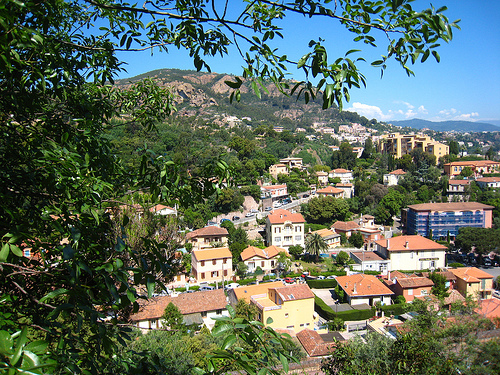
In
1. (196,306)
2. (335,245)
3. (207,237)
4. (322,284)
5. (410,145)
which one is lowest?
(322,284)

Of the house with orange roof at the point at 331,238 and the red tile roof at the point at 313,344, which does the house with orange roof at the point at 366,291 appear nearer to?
the red tile roof at the point at 313,344

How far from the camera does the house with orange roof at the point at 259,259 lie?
2497cm

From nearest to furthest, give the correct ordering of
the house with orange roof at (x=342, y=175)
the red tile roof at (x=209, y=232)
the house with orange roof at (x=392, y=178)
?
the red tile roof at (x=209, y=232) → the house with orange roof at (x=392, y=178) → the house with orange roof at (x=342, y=175)

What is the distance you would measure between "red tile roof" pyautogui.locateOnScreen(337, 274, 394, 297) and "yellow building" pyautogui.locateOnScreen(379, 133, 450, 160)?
40155mm

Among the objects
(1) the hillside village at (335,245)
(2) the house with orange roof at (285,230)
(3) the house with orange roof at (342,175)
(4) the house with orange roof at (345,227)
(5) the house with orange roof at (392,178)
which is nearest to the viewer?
(1) the hillside village at (335,245)

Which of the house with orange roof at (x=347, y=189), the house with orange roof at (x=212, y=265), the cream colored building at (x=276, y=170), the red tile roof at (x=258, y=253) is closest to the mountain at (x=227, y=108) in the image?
the cream colored building at (x=276, y=170)

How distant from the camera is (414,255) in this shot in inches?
1035

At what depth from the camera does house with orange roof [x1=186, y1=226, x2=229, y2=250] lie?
26.5 m

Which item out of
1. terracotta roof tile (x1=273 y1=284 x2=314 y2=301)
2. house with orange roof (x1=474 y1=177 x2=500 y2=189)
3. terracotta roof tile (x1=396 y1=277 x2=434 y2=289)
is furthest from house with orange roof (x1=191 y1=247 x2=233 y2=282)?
house with orange roof (x1=474 y1=177 x2=500 y2=189)

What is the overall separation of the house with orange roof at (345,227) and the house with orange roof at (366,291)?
11.1 meters

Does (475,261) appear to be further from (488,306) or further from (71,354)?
(71,354)

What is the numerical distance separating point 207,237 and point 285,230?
21.7 feet

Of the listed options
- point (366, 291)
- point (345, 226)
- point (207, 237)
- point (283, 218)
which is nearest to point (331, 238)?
point (345, 226)

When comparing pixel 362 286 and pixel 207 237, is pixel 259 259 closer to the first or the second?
pixel 207 237
